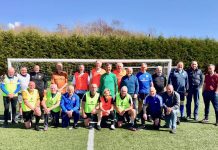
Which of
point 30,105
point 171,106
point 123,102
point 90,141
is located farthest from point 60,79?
point 171,106

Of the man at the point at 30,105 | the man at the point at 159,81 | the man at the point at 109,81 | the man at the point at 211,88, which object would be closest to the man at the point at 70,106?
the man at the point at 30,105

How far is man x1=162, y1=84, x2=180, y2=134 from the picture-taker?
8.32 meters

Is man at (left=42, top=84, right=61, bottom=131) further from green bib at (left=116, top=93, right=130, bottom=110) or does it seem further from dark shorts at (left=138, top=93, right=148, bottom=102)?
dark shorts at (left=138, top=93, right=148, bottom=102)

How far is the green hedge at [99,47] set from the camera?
20047 mm

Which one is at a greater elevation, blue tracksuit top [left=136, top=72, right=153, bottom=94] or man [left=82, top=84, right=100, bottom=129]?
blue tracksuit top [left=136, top=72, right=153, bottom=94]

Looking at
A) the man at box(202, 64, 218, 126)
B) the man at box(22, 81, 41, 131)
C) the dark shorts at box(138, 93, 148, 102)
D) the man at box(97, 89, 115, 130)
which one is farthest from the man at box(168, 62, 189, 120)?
the man at box(22, 81, 41, 131)

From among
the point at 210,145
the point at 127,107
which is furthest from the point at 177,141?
the point at 127,107

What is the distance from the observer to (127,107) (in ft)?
28.2

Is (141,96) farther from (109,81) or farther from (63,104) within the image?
(63,104)

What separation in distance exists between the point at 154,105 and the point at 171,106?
47 cm

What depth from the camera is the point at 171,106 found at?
8.59 meters

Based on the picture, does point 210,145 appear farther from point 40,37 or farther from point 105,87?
point 40,37

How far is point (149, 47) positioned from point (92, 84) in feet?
44.6

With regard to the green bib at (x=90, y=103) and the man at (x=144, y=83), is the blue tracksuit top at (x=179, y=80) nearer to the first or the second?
the man at (x=144, y=83)
